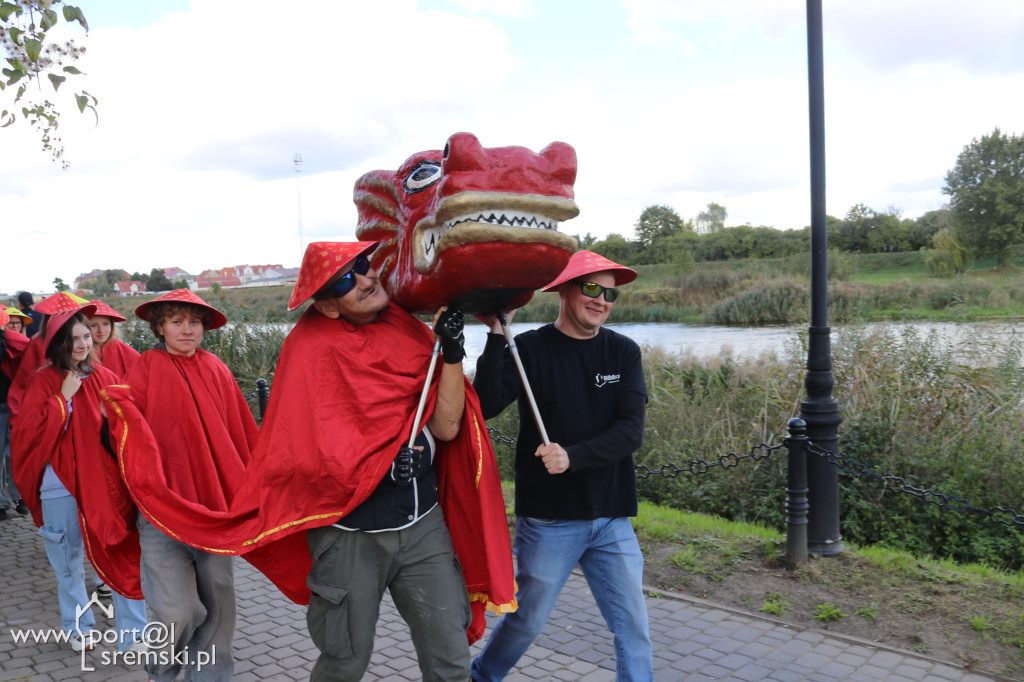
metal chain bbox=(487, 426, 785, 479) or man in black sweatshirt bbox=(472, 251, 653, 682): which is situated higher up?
man in black sweatshirt bbox=(472, 251, 653, 682)

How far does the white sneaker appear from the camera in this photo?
14.5 feet

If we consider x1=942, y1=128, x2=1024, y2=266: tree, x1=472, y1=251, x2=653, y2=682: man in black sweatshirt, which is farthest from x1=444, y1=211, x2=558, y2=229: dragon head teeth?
x1=942, y1=128, x2=1024, y2=266: tree

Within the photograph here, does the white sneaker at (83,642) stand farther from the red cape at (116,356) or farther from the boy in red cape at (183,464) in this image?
the red cape at (116,356)

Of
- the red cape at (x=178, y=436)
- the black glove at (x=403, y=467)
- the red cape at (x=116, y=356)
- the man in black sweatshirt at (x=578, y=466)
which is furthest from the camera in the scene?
the red cape at (x=116, y=356)

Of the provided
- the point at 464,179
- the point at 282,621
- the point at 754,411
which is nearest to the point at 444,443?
the point at 464,179

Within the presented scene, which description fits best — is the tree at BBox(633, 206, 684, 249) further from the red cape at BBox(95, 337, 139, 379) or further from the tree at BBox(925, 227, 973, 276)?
the red cape at BBox(95, 337, 139, 379)

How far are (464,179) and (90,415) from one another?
2.76 meters

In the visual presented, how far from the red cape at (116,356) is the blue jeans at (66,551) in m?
1.00

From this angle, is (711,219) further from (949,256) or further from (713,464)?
(713,464)

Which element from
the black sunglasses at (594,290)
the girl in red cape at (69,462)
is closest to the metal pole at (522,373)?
the black sunglasses at (594,290)

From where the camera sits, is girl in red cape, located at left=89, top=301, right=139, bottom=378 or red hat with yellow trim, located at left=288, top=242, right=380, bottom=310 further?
girl in red cape, located at left=89, top=301, right=139, bottom=378

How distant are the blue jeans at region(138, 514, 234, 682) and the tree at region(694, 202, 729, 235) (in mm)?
46791

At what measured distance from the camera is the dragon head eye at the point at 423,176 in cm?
285

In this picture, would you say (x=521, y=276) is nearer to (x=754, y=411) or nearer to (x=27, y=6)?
(x=27, y=6)
